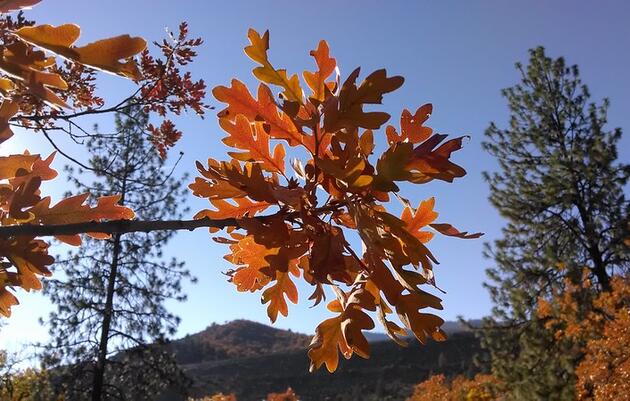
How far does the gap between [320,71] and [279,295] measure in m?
0.40

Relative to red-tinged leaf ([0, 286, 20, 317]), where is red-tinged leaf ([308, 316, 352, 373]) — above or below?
below

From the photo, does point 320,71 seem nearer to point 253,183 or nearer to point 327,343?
point 253,183

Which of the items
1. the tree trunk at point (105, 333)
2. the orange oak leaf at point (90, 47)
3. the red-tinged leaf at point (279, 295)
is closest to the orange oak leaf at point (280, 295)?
the red-tinged leaf at point (279, 295)

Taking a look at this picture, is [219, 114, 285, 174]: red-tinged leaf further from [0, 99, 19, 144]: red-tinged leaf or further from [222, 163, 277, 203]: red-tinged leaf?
[0, 99, 19, 144]: red-tinged leaf

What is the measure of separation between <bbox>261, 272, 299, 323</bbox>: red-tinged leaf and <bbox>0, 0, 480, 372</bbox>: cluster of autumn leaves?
0.03 metres

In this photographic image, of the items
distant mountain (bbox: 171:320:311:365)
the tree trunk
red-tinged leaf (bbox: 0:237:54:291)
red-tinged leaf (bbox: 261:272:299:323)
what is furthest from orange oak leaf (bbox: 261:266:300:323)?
distant mountain (bbox: 171:320:311:365)

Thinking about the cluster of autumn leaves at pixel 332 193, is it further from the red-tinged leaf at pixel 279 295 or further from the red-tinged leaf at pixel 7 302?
the red-tinged leaf at pixel 7 302

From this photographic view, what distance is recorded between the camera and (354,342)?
0.82 meters

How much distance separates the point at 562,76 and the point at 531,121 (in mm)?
1268

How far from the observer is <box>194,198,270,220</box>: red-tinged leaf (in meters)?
0.88

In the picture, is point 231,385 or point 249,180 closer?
point 249,180

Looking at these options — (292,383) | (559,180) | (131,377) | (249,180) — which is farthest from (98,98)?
(292,383)

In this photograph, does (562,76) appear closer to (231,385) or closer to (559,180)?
(559,180)

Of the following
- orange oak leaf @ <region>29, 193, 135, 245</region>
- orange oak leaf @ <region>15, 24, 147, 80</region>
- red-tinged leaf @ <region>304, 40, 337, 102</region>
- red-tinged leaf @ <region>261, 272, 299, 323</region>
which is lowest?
red-tinged leaf @ <region>261, 272, 299, 323</region>
